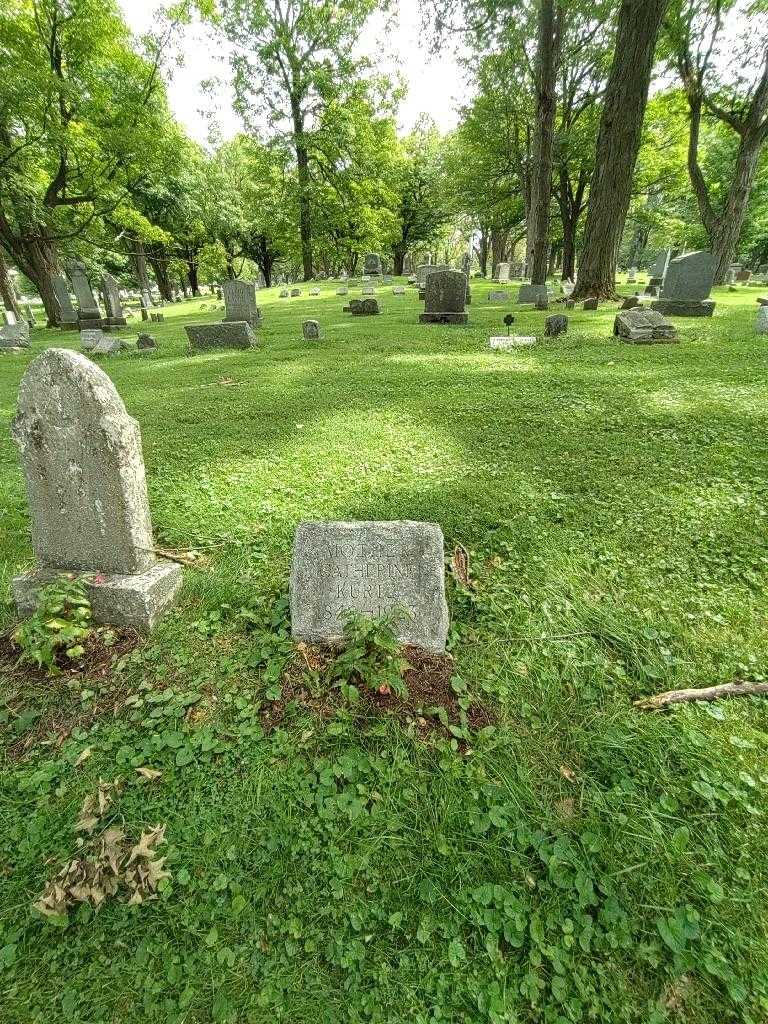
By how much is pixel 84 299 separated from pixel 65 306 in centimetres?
121

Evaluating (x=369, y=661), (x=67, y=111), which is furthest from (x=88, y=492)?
(x=67, y=111)

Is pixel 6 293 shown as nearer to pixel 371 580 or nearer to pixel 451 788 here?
pixel 371 580

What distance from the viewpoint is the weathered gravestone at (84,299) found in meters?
→ 16.4

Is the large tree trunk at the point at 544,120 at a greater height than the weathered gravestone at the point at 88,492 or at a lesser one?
greater

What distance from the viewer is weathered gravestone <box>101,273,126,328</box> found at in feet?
54.6

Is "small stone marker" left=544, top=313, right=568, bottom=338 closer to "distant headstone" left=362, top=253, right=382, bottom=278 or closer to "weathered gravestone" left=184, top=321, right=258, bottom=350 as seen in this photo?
"weathered gravestone" left=184, top=321, right=258, bottom=350

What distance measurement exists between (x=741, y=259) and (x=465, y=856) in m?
54.5

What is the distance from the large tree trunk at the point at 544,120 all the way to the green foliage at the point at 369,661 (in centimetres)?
1636

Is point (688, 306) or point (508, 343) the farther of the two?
point (688, 306)

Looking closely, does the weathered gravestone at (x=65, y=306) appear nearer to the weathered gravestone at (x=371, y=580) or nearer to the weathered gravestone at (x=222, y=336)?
the weathered gravestone at (x=222, y=336)

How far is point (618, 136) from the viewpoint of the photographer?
11.2 meters

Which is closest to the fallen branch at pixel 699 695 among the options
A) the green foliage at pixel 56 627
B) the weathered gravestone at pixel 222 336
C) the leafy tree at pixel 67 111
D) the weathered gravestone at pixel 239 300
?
the green foliage at pixel 56 627

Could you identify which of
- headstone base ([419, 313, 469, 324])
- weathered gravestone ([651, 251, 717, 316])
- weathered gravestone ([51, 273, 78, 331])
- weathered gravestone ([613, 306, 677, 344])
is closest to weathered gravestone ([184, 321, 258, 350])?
headstone base ([419, 313, 469, 324])

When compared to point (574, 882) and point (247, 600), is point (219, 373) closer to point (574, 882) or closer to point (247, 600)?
point (247, 600)
